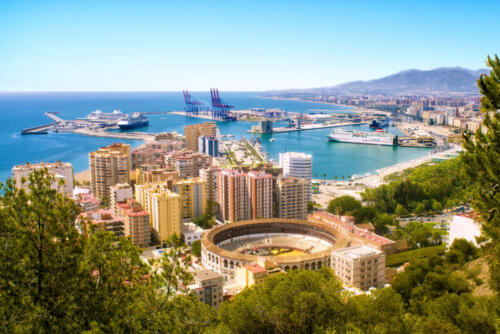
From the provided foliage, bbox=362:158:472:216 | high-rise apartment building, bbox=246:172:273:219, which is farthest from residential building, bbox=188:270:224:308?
foliage, bbox=362:158:472:216

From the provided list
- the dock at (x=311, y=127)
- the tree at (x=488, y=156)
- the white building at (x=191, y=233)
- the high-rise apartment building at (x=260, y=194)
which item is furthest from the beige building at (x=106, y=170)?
the dock at (x=311, y=127)

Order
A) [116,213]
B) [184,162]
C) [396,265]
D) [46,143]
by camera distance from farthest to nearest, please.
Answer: [46,143] → [184,162] → [116,213] → [396,265]

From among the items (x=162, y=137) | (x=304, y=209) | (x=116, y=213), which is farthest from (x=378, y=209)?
(x=162, y=137)

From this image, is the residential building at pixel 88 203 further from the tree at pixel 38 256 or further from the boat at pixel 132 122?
the boat at pixel 132 122

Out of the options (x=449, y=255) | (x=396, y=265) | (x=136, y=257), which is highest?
(x=136, y=257)

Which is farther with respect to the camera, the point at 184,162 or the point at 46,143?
the point at 46,143

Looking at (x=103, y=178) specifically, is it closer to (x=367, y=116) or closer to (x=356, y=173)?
(x=356, y=173)

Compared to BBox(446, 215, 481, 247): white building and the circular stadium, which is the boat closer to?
the circular stadium
